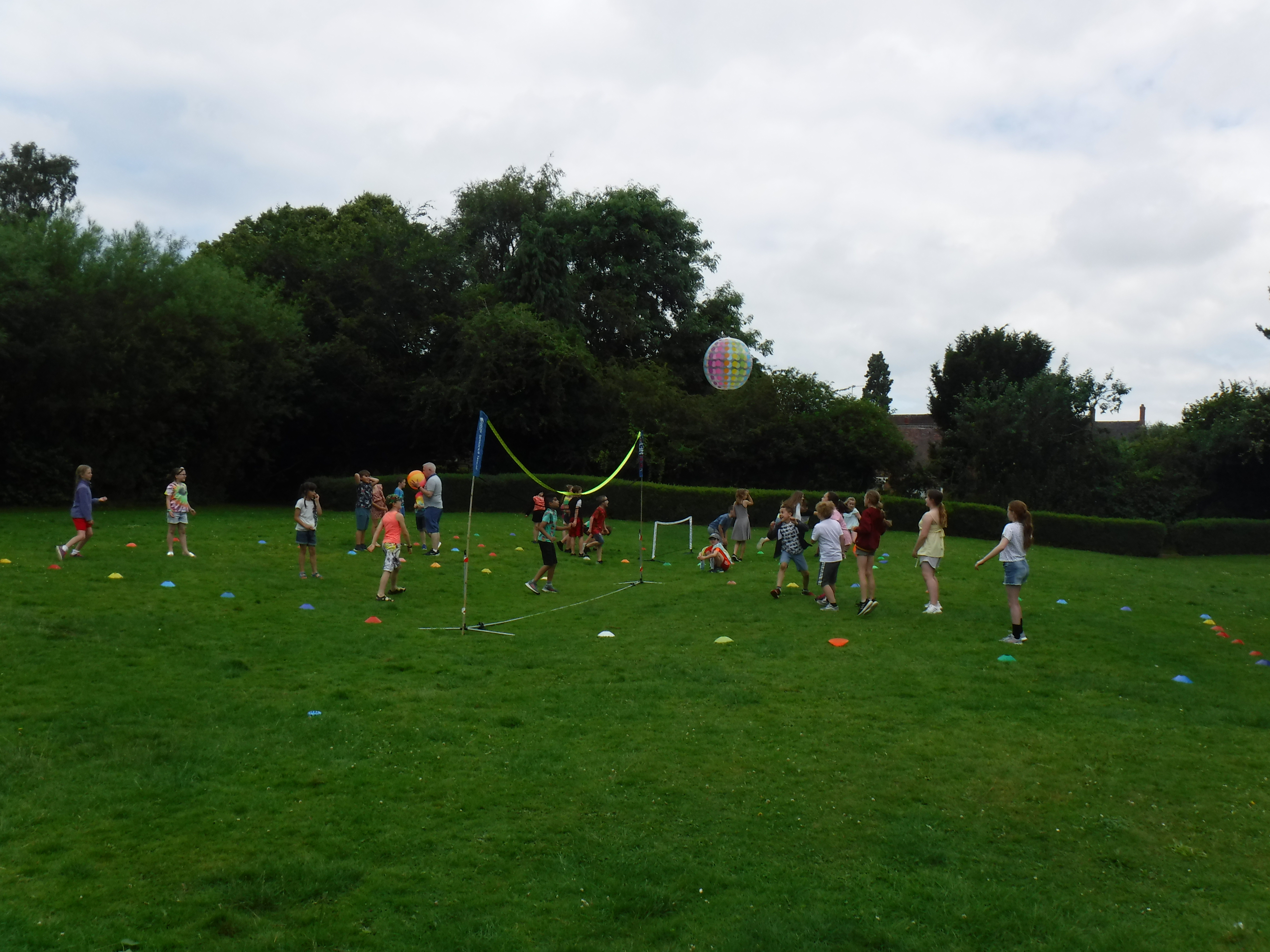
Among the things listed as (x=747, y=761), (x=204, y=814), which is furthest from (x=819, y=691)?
(x=204, y=814)

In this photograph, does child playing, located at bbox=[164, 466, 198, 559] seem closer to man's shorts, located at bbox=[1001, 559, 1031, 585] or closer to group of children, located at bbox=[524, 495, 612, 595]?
group of children, located at bbox=[524, 495, 612, 595]

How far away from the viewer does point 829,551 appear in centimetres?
1458

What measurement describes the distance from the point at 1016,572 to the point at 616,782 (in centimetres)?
704

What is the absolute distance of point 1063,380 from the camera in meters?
36.7

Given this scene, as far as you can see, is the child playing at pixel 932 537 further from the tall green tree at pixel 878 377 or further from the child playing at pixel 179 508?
the tall green tree at pixel 878 377

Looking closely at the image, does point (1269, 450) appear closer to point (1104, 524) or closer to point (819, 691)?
point (1104, 524)

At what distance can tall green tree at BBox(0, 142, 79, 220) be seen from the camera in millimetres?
Answer: 45469

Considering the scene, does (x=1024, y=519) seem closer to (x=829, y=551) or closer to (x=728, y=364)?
(x=829, y=551)

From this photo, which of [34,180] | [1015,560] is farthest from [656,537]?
[34,180]

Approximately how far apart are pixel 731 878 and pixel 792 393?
31.2 m

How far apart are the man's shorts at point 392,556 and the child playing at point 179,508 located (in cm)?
429

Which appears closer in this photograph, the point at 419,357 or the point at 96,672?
the point at 96,672

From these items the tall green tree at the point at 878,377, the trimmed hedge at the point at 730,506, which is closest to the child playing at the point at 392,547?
the trimmed hedge at the point at 730,506

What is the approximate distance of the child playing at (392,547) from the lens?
14438mm
